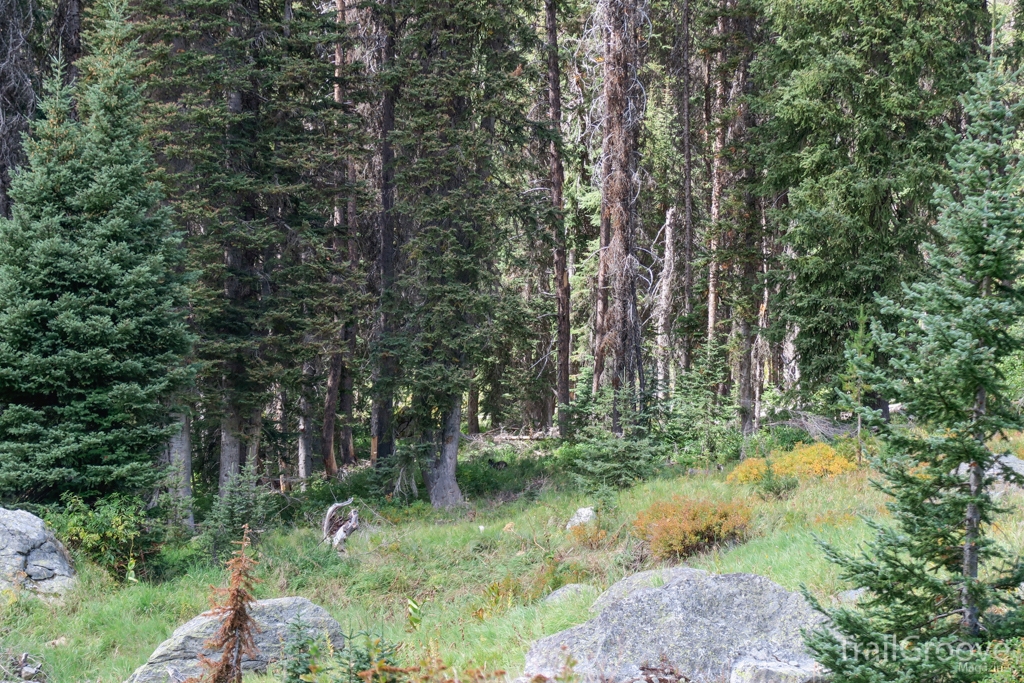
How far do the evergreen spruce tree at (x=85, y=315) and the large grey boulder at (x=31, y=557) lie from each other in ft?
3.19

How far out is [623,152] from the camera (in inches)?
698

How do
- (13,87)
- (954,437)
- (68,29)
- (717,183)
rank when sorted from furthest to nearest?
1. (717,183)
2. (68,29)
3. (13,87)
4. (954,437)

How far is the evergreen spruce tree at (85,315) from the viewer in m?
11.0

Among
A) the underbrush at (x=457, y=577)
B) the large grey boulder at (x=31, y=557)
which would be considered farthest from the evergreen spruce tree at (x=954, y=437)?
the large grey boulder at (x=31, y=557)

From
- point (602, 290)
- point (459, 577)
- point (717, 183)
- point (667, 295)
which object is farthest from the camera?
point (667, 295)

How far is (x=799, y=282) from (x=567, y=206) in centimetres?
1168

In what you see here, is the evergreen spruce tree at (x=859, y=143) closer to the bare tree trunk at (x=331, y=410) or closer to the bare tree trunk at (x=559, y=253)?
the bare tree trunk at (x=559, y=253)

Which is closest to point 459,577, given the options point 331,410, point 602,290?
point 602,290

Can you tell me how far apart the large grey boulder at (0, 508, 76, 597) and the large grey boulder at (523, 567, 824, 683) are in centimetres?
671

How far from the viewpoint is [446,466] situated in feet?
57.1

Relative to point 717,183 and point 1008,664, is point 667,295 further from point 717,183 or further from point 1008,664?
point 1008,664

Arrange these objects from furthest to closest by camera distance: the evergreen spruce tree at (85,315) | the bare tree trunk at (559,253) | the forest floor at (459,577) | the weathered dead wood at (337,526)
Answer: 1. the bare tree trunk at (559,253)
2. the weathered dead wood at (337,526)
3. the evergreen spruce tree at (85,315)
4. the forest floor at (459,577)

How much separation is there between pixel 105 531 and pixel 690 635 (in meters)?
8.21

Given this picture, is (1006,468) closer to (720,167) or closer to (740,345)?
(740,345)
